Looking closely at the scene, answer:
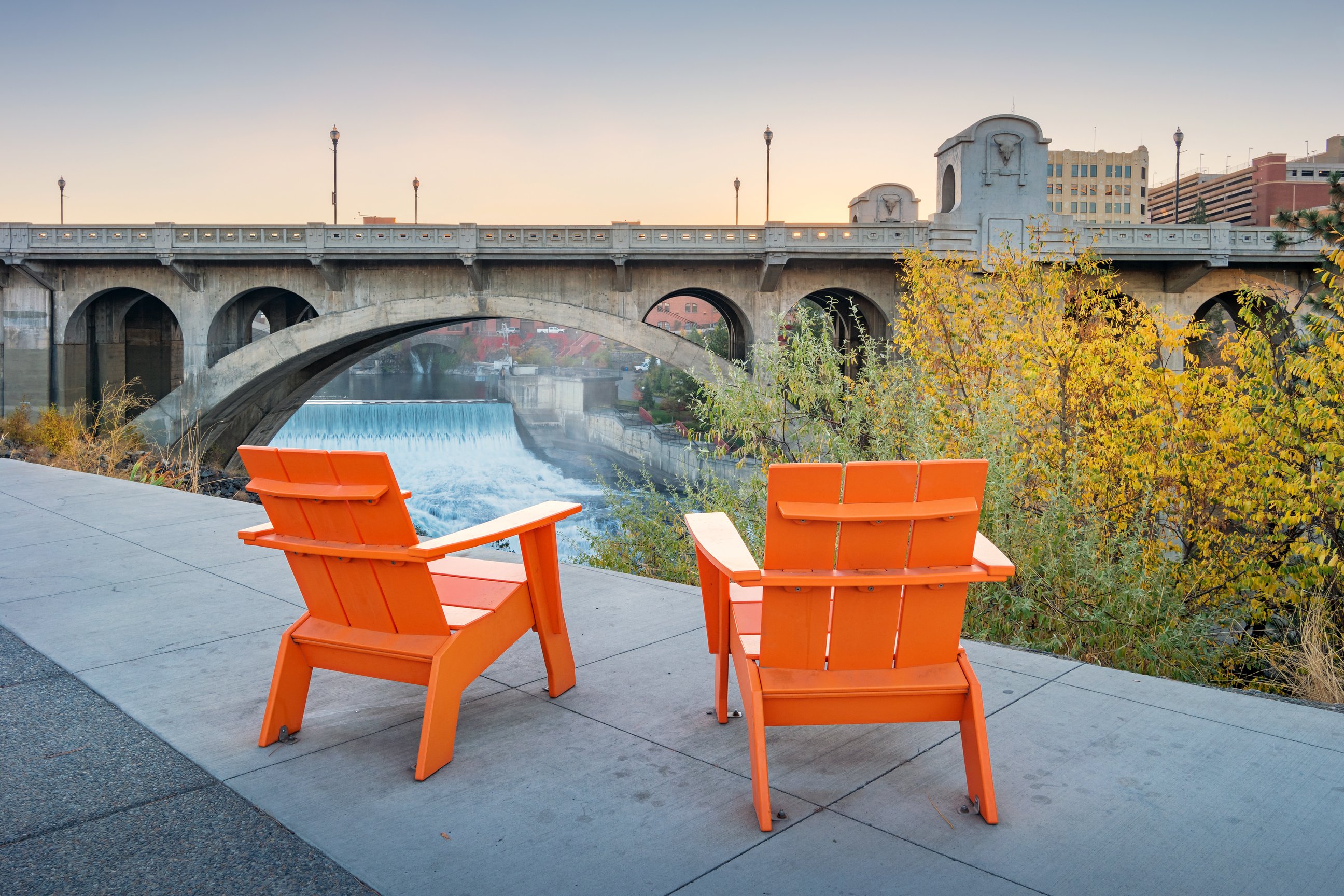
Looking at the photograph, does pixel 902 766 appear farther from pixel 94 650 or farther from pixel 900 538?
pixel 94 650

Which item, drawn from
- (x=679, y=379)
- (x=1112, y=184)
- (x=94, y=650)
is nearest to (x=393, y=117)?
(x=679, y=379)

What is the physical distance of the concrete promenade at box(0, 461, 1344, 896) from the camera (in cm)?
223

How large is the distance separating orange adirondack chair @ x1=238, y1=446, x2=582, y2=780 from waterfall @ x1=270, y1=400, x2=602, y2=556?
108 ft

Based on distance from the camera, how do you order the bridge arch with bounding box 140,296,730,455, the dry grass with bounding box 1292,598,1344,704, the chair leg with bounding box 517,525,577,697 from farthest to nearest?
the bridge arch with bounding box 140,296,730,455 < the dry grass with bounding box 1292,598,1344,704 < the chair leg with bounding box 517,525,577,697

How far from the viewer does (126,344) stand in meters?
27.5

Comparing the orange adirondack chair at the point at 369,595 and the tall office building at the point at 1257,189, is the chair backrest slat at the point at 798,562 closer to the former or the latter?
the orange adirondack chair at the point at 369,595

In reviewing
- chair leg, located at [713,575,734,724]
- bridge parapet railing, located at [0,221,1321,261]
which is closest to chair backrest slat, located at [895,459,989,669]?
chair leg, located at [713,575,734,724]

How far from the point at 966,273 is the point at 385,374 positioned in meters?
91.6

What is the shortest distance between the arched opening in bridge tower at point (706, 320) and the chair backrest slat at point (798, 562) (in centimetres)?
659

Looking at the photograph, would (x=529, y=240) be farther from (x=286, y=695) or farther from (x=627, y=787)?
(x=627, y=787)

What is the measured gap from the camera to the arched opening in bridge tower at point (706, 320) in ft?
79.8

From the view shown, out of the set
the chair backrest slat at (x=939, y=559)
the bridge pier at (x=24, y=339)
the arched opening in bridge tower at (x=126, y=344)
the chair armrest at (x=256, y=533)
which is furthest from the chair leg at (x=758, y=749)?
the bridge pier at (x=24, y=339)

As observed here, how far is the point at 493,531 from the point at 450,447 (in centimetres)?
4535

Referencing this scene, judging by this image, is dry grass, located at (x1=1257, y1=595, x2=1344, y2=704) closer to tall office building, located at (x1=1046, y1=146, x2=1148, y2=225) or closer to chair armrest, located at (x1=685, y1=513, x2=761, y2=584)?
chair armrest, located at (x1=685, y1=513, x2=761, y2=584)
